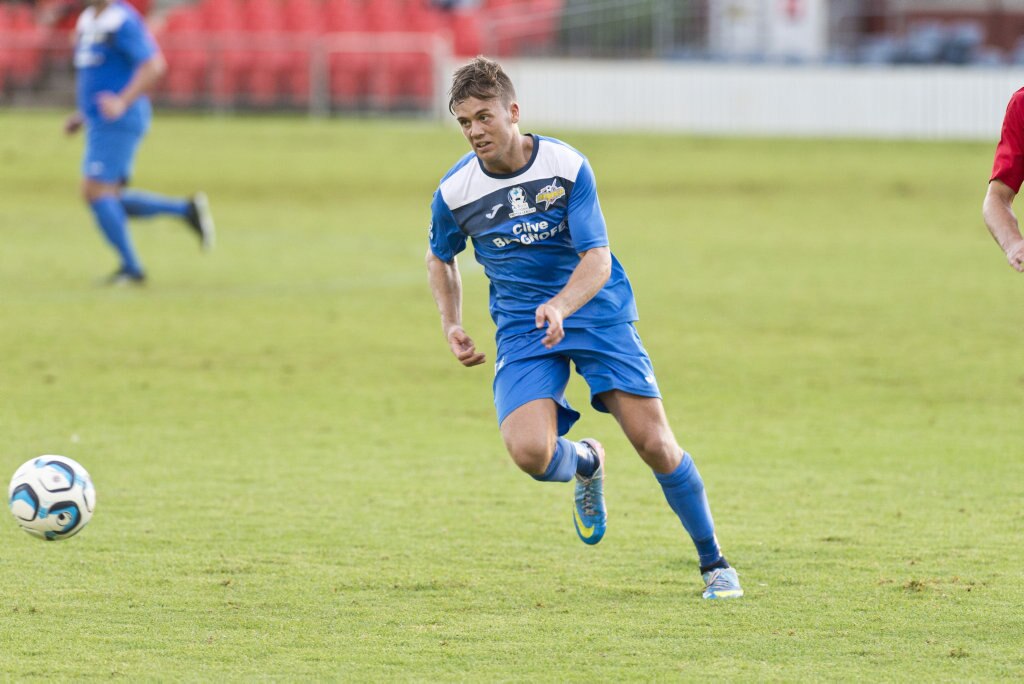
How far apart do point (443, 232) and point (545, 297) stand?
46cm

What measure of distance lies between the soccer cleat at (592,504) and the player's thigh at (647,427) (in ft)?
1.49

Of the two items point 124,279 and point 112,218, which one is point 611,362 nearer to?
point 112,218

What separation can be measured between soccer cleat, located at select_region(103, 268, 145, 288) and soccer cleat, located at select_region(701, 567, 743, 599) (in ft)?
31.3

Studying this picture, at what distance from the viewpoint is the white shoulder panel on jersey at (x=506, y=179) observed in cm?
562

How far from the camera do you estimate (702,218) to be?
20188 mm

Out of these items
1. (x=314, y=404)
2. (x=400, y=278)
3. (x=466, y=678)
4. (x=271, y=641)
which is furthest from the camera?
(x=400, y=278)

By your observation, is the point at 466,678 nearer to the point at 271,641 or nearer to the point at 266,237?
the point at 271,641

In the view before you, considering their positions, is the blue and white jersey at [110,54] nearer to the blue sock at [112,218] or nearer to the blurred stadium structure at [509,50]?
the blue sock at [112,218]

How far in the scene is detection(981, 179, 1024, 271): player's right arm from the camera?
17.7ft

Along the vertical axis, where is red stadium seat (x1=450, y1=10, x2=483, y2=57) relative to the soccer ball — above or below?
below

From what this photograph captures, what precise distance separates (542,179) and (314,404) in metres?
4.15

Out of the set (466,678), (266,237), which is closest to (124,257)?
(266,237)

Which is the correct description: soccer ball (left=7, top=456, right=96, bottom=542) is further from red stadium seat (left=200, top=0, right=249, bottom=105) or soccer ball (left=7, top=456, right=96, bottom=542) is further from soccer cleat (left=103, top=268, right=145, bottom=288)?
red stadium seat (left=200, top=0, right=249, bottom=105)

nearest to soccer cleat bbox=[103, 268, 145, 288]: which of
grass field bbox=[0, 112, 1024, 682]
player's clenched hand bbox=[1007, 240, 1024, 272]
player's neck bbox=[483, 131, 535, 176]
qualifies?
grass field bbox=[0, 112, 1024, 682]
